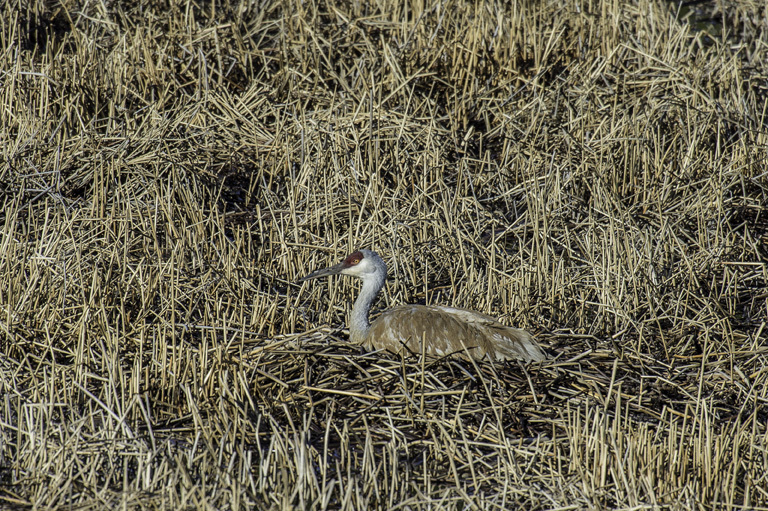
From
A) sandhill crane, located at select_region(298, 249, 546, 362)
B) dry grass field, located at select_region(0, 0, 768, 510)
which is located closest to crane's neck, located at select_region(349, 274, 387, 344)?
sandhill crane, located at select_region(298, 249, 546, 362)

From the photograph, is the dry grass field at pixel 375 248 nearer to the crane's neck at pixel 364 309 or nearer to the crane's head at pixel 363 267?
the crane's neck at pixel 364 309

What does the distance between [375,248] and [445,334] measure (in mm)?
1397

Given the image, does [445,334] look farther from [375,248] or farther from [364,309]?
[375,248]

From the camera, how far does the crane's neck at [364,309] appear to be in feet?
16.3

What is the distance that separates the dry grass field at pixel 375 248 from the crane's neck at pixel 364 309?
0.21 m

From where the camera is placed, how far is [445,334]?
4.79m

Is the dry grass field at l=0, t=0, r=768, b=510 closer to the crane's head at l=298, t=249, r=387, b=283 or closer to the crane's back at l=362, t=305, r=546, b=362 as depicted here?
the crane's back at l=362, t=305, r=546, b=362

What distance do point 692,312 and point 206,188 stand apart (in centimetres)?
354

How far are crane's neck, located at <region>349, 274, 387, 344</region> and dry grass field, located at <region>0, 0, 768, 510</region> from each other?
21 cm

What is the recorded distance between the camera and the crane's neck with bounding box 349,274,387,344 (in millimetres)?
4957

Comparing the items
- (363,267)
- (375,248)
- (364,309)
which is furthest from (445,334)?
(375,248)

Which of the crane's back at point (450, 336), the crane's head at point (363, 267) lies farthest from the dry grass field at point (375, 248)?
the crane's head at point (363, 267)

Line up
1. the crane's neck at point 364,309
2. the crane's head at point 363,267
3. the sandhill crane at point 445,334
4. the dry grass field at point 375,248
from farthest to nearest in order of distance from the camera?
the crane's head at point 363,267, the crane's neck at point 364,309, the sandhill crane at point 445,334, the dry grass field at point 375,248

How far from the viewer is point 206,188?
660cm
